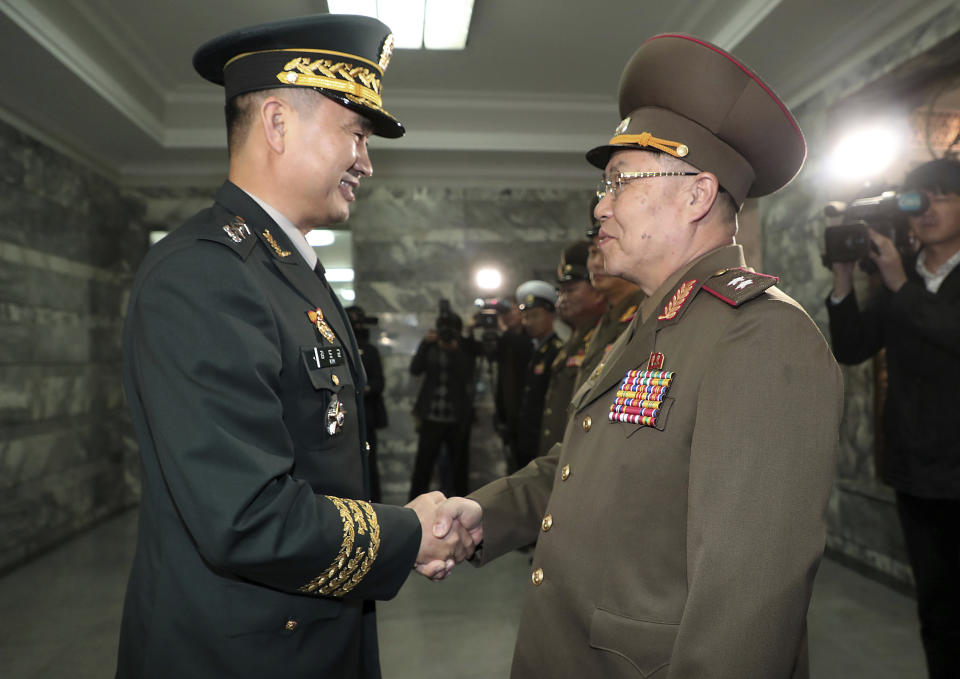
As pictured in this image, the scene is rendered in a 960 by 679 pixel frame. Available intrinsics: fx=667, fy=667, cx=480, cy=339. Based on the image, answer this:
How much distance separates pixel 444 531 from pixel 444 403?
398 cm

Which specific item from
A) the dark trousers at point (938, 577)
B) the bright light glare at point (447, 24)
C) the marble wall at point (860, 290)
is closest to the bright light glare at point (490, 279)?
the bright light glare at point (447, 24)

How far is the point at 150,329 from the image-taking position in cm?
102

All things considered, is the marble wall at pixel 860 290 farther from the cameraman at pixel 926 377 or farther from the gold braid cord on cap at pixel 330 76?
the gold braid cord on cap at pixel 330 76

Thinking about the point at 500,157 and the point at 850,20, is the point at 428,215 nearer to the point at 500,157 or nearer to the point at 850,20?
the point at 500,157

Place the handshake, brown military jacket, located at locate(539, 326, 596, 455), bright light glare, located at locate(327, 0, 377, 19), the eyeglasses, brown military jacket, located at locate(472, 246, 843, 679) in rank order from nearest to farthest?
brown military jacket, located at locate(472, 246, 843, 679), the eyeglasses, the handshake, brown military jacket, located at locate(539, 326, 596, 455), bright light glare, located at locate(327, 0, 377, 19)

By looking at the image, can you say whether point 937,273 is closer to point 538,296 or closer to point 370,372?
point 538,296

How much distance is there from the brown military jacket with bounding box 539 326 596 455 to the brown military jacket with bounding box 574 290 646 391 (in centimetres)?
42

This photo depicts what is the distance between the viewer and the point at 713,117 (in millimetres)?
1216

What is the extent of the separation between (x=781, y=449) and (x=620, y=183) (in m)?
0.63

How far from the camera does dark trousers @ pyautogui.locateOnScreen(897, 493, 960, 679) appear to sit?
2.15 meters

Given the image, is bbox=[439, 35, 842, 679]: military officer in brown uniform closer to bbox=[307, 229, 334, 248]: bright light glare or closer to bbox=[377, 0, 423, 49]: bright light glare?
bbox=[377, 0, 423, 49]: bright light glare

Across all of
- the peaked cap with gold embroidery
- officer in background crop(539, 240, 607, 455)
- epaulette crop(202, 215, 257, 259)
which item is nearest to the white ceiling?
officer in background crop(539, 240, 607, 455)

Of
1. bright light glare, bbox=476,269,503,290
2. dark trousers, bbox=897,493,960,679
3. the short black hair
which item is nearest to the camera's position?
dark trousers, bbox=897,493,960,679

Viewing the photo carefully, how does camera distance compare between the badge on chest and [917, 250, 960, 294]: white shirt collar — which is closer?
the badge on chest
